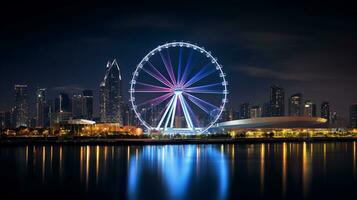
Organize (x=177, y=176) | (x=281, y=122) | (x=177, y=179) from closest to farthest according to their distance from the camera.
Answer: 1. (x=177, y=179)
2. (x=177, y=176)
3. (x=281, y=122)

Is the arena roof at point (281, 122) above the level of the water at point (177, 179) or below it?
above

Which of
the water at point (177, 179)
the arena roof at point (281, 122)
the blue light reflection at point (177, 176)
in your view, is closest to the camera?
the water at point (177, 179)

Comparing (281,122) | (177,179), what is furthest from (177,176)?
(281,122)

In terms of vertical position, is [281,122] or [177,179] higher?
[281,122]

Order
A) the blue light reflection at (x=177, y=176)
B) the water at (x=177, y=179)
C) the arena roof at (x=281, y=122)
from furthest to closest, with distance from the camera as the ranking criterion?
the arena roof at (x=281, y=122) → the blue light reflection at (x=177, y=176) → the water at (x=177, y=179)

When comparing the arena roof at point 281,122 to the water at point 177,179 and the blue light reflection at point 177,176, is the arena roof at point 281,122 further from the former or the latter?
the blue light reflection at point 177,176

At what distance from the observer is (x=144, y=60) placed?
59406mm

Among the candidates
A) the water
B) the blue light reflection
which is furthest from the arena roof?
the blue light reflection

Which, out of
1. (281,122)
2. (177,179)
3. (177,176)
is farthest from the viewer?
(281,122)

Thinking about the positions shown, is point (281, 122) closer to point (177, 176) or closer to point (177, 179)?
point (177, 176)

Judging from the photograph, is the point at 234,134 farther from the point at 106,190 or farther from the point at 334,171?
the point at 106,190

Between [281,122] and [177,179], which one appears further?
[281,122]

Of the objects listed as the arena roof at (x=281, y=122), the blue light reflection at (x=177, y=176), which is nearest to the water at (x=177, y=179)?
the blue light reflection at (x=177, y=176)

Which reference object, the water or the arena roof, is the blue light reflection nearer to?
the water
